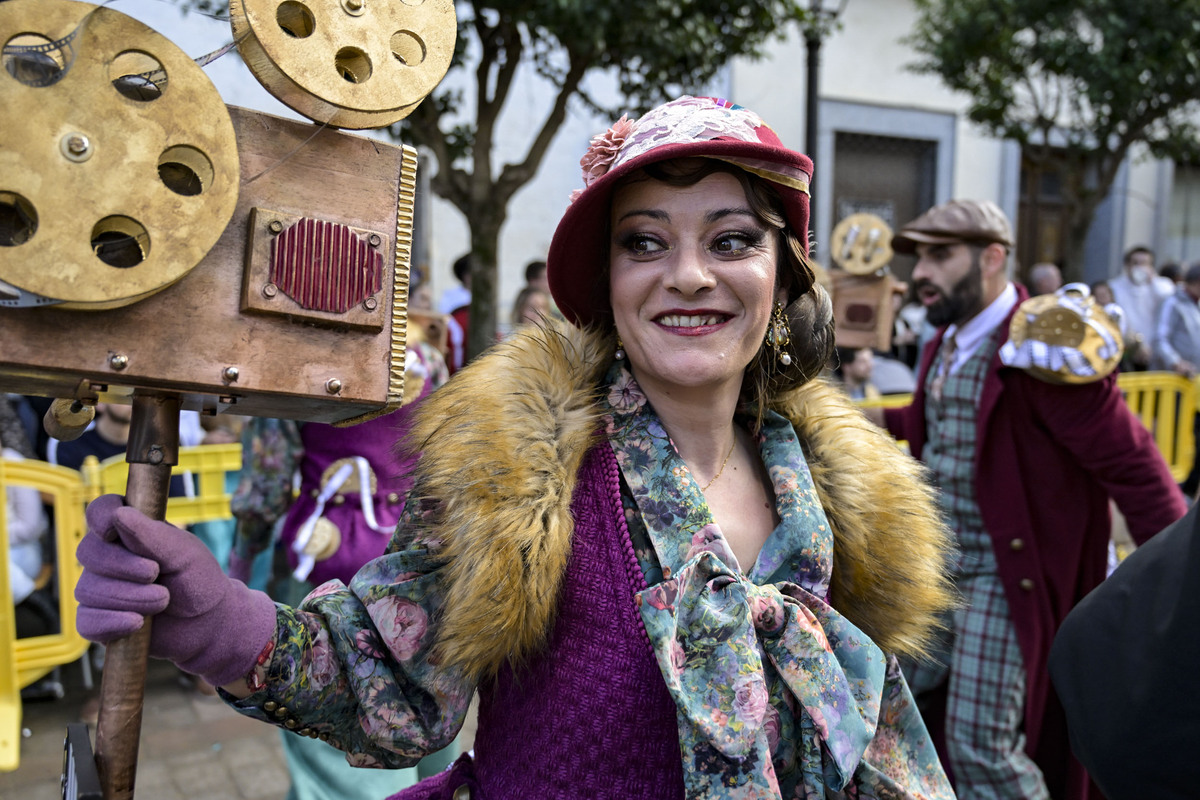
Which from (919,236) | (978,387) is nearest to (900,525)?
(978,387)

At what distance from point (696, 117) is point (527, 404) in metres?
0.55

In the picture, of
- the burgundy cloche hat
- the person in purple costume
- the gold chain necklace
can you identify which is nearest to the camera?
the burgundy cloche hat

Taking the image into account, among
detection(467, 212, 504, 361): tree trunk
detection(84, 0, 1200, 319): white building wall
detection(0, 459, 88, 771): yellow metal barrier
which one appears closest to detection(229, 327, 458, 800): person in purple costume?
detection(0, 459, 88, 771): yellow metal barrier

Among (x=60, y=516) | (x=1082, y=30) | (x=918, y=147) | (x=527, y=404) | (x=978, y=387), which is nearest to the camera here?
(x=527, y=404)

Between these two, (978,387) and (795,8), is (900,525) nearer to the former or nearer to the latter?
(978,387)

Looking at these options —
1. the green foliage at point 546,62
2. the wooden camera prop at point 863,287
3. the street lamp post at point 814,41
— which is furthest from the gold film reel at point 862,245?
the street lamp post at point 814,41

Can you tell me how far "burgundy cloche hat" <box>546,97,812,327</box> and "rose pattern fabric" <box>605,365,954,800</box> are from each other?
21cm

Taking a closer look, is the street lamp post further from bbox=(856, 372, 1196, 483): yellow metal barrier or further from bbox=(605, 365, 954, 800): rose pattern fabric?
bbox=(605, 365, 954, 800): rose pattern fabric

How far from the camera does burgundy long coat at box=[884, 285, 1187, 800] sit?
3012 millimetres

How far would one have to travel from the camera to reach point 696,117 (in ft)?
5.25

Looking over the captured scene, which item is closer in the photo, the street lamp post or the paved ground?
the paved ground

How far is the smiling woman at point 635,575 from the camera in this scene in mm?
1435

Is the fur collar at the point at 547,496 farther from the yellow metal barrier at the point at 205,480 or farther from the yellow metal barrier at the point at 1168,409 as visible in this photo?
the yellow metal barrier at the point at 1168,409

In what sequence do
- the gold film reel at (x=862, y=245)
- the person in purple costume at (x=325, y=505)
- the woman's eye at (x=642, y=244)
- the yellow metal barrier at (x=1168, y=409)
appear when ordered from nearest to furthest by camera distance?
the woman's eye at (x=642, y=244) < the person in purple costume at (x=325, y=505) < the gold film reel at (x=862, y=245) < the yellow metal barrier at (x=1168, y=409)
